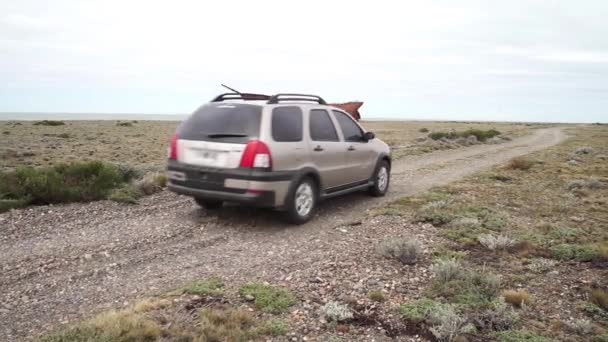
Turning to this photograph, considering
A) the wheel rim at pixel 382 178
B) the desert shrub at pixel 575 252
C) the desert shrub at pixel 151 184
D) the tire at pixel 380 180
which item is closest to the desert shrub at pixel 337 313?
the desert shrub at pixel 575 252

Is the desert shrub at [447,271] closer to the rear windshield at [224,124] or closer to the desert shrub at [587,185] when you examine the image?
the rear windshield at [224,124]

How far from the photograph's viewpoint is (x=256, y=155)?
22.6 feet

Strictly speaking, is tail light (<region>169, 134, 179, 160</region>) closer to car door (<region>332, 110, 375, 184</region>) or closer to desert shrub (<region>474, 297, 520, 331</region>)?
car door (<region>332, 110, 375, 184</region>)

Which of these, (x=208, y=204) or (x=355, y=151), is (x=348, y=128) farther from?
(x=208, y=204)

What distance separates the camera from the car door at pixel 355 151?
8.96 metres

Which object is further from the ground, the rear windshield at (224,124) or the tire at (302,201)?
the rear windshield at (224,124)

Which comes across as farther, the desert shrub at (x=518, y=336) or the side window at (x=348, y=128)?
the side window at (x=348, y=128)

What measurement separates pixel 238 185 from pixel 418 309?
3.23 m

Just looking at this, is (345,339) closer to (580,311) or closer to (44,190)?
(580,311)

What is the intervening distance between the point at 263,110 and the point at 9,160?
1497 centimetres

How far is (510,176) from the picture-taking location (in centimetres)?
1422

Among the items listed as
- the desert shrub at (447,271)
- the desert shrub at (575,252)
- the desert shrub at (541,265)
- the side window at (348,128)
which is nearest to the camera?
the desert shrub at (447,271)

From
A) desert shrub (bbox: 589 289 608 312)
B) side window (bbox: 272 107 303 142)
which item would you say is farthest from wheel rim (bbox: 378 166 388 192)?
desert shrub (bbox: 589 289 608 312)

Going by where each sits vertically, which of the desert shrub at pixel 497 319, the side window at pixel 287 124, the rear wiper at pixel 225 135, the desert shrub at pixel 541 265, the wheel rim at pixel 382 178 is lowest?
the desert shrub at pixel 497 319
